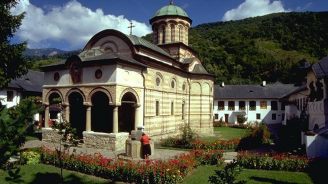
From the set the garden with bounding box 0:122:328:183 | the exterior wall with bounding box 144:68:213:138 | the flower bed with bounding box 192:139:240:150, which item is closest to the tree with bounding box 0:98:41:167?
the garden with bounding box 0:122:328:183

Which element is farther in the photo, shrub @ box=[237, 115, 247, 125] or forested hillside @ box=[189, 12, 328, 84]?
forested hillside @ box=[189, 12, 328, 84]

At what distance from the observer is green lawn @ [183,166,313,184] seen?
13.1 metres

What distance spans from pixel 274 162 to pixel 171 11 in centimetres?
2186

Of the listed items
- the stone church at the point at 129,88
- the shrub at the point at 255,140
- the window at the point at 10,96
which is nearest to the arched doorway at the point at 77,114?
the stone church at the point at 129,88

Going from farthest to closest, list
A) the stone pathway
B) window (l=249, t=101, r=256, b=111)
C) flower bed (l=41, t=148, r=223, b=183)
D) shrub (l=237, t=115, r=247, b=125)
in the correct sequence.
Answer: window (l=249, t=101, r=256, b=111) → shrub (l=237, t=115, r=247, b=125) → the stone pathway → flower bed (l=41, t=148, r=223, b=183)

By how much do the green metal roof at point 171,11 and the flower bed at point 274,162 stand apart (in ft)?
67.4

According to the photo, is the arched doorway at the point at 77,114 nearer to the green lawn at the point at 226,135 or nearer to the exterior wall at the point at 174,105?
the exterior wall at the point at 174,105

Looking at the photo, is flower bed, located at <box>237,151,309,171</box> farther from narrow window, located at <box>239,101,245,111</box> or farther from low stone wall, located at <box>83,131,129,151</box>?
narrow window, located at <box>239,101,245,111</box>

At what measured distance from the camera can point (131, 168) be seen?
1309cm

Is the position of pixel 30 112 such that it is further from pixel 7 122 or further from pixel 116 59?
pixel 116 59

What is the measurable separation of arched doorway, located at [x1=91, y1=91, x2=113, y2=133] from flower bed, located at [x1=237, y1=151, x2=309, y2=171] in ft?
37.8

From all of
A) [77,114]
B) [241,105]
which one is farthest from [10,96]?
[241,105]

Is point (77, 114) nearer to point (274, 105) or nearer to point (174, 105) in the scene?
point (174, 105)

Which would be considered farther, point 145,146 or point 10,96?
point 10,96
